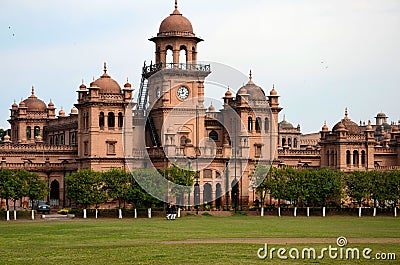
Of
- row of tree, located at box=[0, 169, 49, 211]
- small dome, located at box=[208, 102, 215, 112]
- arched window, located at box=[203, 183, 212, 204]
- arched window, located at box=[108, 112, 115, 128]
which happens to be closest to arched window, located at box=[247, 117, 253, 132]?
small dome, located at box=[208, 102, 215, 112]

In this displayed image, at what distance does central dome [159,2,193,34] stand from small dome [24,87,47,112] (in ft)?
92.9

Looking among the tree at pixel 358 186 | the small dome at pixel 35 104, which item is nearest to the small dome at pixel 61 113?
the small dome at pixel 35 104

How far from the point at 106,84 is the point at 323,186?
23.8 meters

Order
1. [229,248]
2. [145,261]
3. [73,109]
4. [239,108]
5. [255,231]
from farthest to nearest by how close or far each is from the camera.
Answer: [73,109]
[239,108]
[255,231]
[229,248]
[145,261]

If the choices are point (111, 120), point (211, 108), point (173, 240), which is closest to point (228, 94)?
point (211, 108)

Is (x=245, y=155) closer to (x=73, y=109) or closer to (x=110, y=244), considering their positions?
(x=73, y=109)

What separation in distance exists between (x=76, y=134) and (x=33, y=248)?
63517 mm

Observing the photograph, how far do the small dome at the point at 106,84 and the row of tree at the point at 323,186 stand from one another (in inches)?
644

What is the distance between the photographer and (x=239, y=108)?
372 ft

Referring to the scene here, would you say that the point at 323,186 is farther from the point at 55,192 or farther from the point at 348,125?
the point at 55,192

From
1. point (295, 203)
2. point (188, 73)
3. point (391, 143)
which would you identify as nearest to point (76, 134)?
point (188, 73)

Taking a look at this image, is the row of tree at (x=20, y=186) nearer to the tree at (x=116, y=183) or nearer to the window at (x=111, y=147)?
the tree at (x=116, y=183)

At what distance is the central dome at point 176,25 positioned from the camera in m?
108

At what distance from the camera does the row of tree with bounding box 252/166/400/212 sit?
104m
